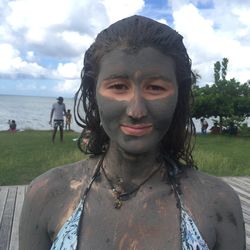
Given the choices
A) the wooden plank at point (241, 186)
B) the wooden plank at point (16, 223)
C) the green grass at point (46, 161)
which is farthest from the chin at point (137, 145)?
the green grass at point (46, 161)

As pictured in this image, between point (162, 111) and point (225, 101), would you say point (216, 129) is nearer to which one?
point (225, 101)

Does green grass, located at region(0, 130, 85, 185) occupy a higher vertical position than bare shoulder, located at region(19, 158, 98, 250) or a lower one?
lower

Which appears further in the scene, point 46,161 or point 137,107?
point 46,161

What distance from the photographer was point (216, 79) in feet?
86.7

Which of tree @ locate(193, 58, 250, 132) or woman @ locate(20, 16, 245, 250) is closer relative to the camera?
woman @ locate(20, 16, 245, 250)

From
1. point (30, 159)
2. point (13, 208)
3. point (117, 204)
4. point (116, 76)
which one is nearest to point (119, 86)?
point (116, 76)

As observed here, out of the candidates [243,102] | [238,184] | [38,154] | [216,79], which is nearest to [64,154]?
[38,154]

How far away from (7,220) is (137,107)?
506 cm

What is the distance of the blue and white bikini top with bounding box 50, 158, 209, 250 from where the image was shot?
65.8 inches

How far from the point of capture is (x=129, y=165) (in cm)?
181

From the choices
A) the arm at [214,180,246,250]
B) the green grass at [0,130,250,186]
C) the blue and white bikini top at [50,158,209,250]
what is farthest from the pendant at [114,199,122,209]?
the green grass at [0,130,250,186]

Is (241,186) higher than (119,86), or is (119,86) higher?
(119,86)

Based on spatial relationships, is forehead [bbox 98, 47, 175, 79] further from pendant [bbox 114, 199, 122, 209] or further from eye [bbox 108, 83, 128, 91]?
pendant [bbox 114, 199, 122, 209]

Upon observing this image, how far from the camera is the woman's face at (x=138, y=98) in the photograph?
5.48 feet
